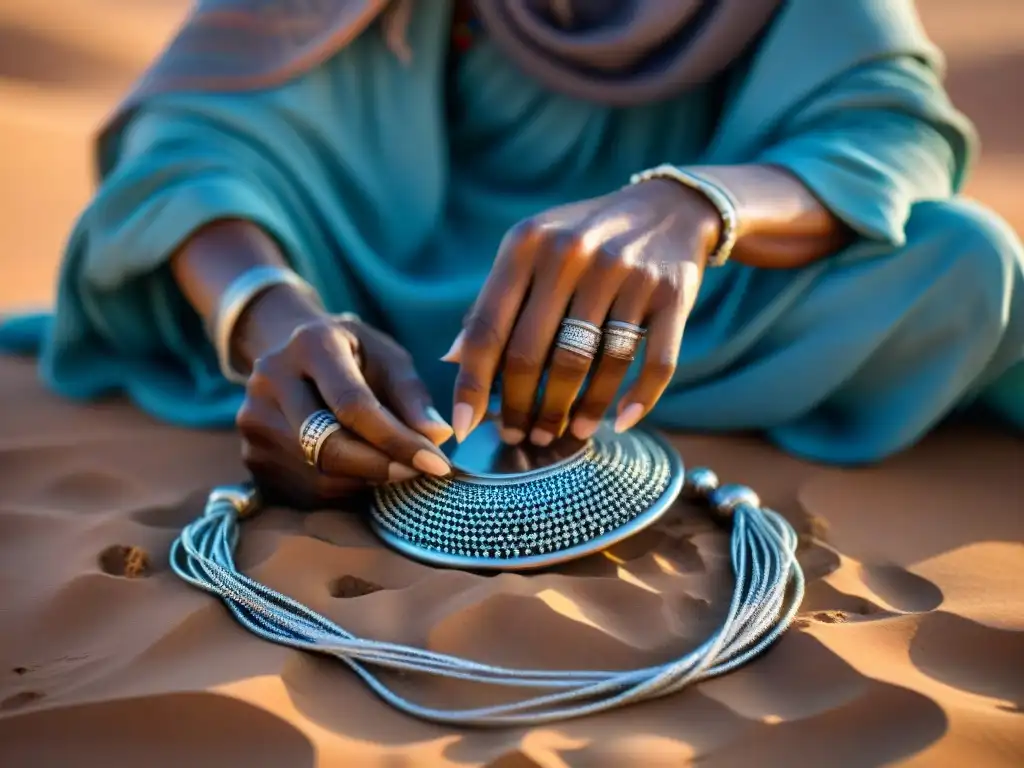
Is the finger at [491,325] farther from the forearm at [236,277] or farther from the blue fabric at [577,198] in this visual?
the blue fabric at [577,198]

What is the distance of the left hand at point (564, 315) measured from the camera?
1.27 m

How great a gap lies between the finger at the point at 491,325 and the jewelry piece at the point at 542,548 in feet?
0.49

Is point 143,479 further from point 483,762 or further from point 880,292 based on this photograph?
point 880,292

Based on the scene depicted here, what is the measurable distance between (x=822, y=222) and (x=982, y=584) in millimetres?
649

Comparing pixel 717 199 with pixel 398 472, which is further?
pixel 717 199

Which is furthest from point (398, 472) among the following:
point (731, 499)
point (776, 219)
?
point (776, 219)

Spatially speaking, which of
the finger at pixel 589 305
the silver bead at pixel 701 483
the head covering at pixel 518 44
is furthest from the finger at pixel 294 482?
the head covering at pixel 518 44

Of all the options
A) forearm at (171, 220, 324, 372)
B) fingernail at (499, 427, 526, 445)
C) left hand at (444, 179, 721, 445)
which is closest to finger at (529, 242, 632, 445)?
left hand at (444, 179, 721, 445)

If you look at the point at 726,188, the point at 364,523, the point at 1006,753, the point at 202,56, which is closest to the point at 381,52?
the point at 202,56

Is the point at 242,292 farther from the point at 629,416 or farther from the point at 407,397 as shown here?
the point at 629,416

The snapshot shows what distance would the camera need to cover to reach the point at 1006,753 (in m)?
0.98

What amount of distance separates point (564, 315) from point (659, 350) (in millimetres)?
138

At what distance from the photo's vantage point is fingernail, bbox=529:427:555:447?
1371 millimetres

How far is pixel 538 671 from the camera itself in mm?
1074
